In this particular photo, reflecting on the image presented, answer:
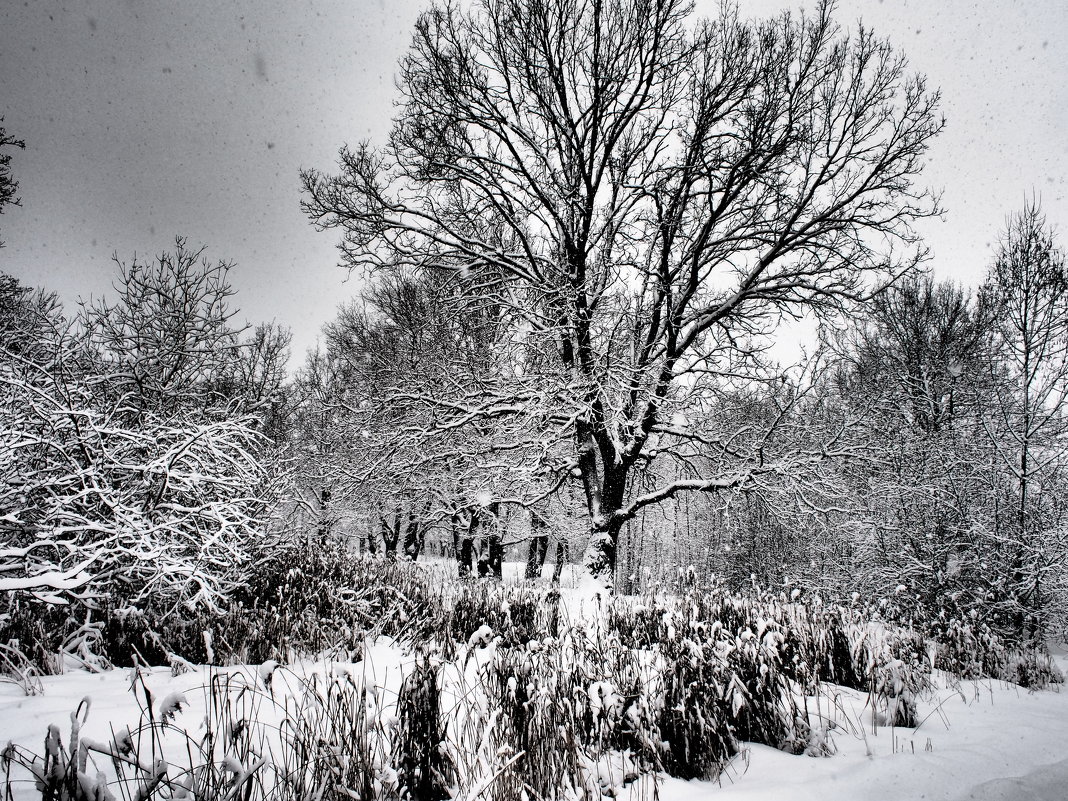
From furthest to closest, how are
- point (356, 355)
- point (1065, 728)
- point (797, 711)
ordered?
point (356, 355) → point (1065, 728) → point (797, 711)

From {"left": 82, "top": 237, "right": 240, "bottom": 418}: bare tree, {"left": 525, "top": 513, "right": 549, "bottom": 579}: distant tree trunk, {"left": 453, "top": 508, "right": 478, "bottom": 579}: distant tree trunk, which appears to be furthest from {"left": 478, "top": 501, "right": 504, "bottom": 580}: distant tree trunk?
{"left": 82, "top": 237, "right": 240, "bottom": 418}: bare tree

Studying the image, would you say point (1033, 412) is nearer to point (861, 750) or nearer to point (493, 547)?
point (861, 750)

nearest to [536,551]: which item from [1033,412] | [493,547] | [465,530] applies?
[493,547]

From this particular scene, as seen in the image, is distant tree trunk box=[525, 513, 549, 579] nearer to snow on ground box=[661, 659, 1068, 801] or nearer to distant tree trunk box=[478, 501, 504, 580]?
distant tree trunk box=[478, 501, 504, 580]

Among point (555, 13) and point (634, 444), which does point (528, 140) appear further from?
point (634, 444)

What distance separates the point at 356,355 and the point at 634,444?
11758mm

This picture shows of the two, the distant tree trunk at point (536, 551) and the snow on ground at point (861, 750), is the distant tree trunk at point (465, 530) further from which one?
the snow on ground at point (861, 750)

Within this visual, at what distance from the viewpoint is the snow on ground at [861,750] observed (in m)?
2.01

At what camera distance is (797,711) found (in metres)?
2.68

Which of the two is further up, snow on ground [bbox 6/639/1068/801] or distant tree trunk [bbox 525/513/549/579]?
snow on ground [bbox 6/639/1068/801]

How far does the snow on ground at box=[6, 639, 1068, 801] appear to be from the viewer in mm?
2014

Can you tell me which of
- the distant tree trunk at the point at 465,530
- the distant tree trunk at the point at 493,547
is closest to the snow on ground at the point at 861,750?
the distant tree trunk at the point at 465,530

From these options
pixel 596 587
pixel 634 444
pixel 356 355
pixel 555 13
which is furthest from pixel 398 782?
pixel 356 355

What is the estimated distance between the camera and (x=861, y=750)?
2570 mm
